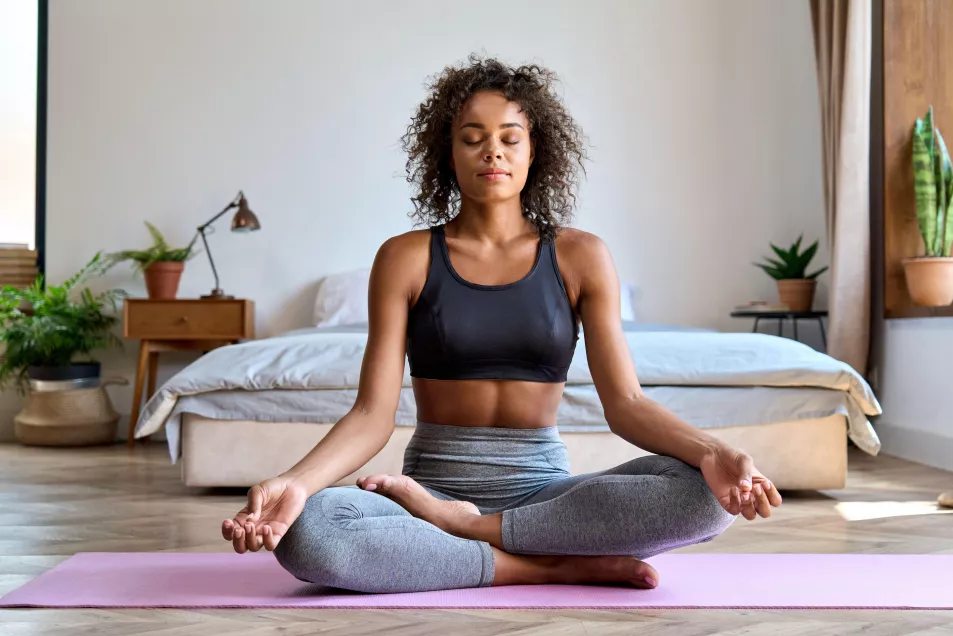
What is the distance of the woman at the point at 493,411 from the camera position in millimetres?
1555

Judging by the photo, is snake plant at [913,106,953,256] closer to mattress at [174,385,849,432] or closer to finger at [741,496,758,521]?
mattress at [174,385,849,432]

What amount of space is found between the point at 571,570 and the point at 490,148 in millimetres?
749

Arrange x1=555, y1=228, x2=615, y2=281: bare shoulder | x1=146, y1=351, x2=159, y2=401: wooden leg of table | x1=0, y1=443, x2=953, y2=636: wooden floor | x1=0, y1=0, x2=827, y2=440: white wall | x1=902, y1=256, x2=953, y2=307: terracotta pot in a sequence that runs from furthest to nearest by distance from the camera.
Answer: x1=0, y1=0, x2=827, y2=440: white wall, x1=146, y1=351, x2=159, y2=401: wooden leg of table, x1=902, y1=256, x2=953, y2=307: terracotta pot, x1=555, y1=228, x2=615, y2=281: bare shoulder, x1=0, y1=443, x2=953, y2=636: wooden floor

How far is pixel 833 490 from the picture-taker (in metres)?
3.15

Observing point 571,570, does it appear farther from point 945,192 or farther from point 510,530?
point 945,192

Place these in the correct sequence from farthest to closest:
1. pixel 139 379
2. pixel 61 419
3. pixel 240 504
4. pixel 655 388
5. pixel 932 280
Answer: pixel 139 379 < pixel 61 419 < pixel 932 280 < pixel 655 388 < pixel 240 504

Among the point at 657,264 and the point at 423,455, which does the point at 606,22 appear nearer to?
the point at 657,264

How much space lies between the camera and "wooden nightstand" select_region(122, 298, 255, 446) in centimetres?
468

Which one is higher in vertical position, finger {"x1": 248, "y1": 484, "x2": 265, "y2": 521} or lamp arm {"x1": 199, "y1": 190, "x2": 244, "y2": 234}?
lamp arm {"x1": 199, "y1": 190, "x2": 244, "y2": 234}

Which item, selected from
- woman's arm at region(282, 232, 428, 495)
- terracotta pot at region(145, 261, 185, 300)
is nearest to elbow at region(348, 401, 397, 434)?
woman's arm at region(282, 232, 428, 495)

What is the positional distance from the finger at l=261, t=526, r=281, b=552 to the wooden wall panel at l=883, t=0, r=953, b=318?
3.45 m

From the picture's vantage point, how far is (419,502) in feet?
5.41

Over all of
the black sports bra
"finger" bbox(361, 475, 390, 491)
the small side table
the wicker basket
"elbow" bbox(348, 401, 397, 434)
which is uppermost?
the black sports bra

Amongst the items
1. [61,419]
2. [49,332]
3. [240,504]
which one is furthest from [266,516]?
[49,332]
